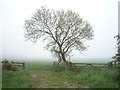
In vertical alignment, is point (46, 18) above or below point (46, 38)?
above

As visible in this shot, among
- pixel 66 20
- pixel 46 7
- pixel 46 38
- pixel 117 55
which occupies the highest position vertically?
pixel 46 7

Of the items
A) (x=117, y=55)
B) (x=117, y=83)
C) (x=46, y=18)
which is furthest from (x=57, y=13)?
(x=117, y=83)

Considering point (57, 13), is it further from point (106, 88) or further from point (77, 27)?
point (106, 88)

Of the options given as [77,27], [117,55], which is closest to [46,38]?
[77,27]

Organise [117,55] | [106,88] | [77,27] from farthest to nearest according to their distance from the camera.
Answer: [77,27] → [117,55] → [106,88]

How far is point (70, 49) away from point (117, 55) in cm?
1434

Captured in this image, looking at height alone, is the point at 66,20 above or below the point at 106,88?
above

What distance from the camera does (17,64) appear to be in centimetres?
2880

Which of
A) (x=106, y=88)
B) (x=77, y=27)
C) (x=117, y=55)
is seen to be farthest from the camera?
(x=77, y=27)

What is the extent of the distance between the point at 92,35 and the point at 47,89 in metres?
17.6

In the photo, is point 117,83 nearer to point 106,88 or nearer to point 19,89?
point 106,88

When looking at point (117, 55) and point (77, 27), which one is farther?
point (77, 27)

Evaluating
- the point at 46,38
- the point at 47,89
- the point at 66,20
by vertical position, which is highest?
the point at 66,20

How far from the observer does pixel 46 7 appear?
95.0ft
